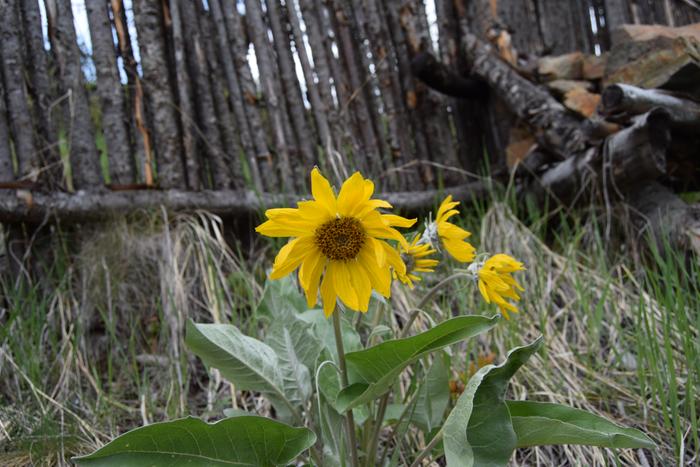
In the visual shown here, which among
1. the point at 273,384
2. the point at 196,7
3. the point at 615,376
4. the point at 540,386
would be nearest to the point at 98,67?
the point at 196,7

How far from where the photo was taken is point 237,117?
2426 millimetres

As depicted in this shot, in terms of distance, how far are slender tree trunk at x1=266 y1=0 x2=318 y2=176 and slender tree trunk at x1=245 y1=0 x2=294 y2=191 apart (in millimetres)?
76

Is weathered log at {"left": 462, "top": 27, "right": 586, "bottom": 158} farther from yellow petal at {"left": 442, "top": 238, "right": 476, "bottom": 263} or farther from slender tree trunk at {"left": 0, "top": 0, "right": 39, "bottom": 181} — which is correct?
slender tree trunk at {"left": 0, "top": 0, "right": 39, "bottom": 181}

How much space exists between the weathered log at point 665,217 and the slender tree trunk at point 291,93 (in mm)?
1372

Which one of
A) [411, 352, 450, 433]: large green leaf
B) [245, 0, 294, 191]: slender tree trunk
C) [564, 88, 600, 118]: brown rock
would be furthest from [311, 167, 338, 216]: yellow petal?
[564, 88, 600, 118]: brown rock

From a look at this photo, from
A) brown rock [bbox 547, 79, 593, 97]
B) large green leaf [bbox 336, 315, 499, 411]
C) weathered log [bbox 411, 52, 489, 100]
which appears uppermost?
weathered log [bbox 411, 52, 489, 100]

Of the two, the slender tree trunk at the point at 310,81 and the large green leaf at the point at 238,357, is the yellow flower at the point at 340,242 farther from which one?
the slender tree trunk at the point at 310,81

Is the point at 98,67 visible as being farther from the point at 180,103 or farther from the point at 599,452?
the point at 599,452

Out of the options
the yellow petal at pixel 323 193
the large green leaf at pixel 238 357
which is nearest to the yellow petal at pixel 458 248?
the yellow petal at pixel 323 193

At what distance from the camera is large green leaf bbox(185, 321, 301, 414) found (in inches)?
42.1

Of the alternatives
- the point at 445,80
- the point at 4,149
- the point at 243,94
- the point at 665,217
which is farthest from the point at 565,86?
the point at 4,149

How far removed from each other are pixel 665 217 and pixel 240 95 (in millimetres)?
1733

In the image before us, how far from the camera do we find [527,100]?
2764 millimetres

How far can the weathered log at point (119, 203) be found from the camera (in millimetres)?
1869
